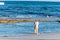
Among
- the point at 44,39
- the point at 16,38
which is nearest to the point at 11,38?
the point at 16,38

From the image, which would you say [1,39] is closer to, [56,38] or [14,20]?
[14,20]

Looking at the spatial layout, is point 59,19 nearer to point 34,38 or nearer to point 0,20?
point 34,38

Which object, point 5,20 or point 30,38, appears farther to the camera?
point 5,20

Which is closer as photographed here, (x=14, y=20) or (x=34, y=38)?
(x=34, y=38)

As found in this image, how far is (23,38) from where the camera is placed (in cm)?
834

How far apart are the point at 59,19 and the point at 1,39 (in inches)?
108

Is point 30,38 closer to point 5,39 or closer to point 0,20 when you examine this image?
point 5,39

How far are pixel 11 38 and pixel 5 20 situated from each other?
3.68 feet

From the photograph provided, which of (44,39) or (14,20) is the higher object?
(14,20)

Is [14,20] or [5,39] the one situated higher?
[14,20]

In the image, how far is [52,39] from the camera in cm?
815

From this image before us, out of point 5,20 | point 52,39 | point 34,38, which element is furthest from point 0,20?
point 52,39

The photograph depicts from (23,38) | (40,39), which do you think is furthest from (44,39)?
(23,38)

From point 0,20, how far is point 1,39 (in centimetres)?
128
